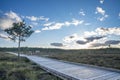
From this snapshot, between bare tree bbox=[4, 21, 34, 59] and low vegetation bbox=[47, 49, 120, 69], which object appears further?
bare tree bbox=[4, 21, 34, 59]

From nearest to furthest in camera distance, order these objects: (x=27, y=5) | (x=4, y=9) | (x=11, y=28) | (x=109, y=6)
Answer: (x=109, y=6), (x=27, y=5), (x=4, y=9), (x=11, y=28)

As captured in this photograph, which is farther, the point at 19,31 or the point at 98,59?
the point at 19,31

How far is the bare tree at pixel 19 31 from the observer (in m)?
25.6

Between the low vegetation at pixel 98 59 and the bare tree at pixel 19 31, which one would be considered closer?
the low vegetation at pixel 98 59

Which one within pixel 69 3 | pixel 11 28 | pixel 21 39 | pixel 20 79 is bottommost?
pixel 20 79

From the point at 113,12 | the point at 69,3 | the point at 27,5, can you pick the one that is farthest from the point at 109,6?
the point at 27,5

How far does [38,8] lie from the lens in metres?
17.2

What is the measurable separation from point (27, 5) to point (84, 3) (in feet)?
23.2

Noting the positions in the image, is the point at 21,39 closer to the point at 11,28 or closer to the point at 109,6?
the point at 11,28

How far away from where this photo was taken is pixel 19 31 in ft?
84.6

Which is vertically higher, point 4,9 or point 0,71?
point 4,9

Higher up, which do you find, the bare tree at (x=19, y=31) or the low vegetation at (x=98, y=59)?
the bare tree at (x=19, y=31)

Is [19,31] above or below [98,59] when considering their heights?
above

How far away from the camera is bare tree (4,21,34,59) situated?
25650 mm
